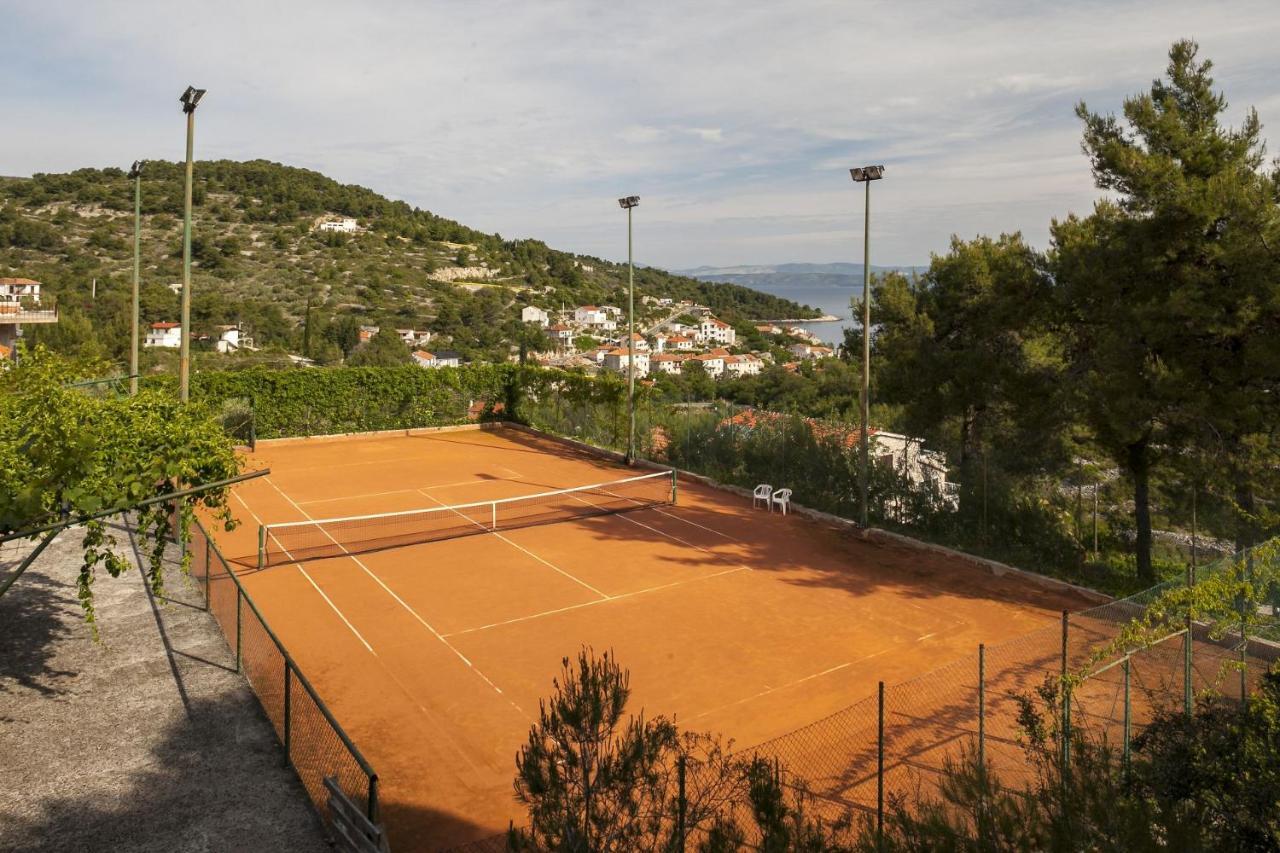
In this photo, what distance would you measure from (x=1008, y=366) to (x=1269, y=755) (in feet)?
46.5

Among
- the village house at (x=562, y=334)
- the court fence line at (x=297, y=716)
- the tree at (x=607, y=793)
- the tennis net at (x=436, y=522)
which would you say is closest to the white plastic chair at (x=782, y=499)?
the tennis net at (x=436, y=522)

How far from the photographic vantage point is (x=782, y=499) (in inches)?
826

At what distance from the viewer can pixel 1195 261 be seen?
48.0 ft

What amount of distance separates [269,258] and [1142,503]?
9237 centimetres

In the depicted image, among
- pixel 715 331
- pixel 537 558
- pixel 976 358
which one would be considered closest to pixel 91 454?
pixel 537 558

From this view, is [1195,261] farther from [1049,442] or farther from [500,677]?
[500,677]

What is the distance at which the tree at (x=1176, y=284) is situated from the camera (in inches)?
528

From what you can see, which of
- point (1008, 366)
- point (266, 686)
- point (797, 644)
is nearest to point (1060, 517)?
point (1008, 366)

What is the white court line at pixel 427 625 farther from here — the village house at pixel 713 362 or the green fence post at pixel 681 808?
the village house at pixel 713 362

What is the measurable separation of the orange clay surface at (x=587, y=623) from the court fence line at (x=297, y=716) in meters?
0.67

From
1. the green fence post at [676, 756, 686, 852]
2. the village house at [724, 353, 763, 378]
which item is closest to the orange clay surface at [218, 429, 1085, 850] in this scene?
the green fence post at [676, 756, 686, 852]

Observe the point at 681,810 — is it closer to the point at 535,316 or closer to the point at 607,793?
the point at 607,793

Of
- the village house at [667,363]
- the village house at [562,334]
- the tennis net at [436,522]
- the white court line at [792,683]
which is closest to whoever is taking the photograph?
the white court line at [792,683]

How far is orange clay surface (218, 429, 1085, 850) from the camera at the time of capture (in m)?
10.1
